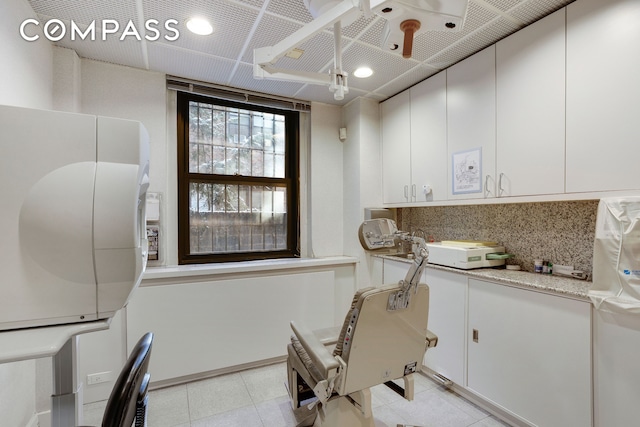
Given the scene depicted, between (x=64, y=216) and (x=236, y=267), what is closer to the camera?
(x=64, y=216)

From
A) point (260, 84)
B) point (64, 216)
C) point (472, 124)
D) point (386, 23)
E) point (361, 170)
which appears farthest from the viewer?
point (361, 170)

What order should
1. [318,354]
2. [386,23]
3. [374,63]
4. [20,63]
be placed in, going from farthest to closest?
[374,63] < [20,63] < [318,354] < [386,23]

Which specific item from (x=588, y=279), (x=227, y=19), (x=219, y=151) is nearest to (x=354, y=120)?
(x=219, y=151)

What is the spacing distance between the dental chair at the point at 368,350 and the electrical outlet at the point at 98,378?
160cm

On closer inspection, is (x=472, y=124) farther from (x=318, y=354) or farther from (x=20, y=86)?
(x=20, y=86)

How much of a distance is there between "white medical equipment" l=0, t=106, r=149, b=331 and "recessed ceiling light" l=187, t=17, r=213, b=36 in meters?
1.33

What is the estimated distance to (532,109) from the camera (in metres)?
1.85

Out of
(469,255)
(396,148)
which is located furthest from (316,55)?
(469,255)

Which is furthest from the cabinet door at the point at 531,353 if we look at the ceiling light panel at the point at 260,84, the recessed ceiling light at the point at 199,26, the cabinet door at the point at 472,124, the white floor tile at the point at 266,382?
the recessed ceiling light at the point at 199,26

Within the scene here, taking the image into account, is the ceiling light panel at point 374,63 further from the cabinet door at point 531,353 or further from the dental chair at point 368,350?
the cabinet door at point 531,353

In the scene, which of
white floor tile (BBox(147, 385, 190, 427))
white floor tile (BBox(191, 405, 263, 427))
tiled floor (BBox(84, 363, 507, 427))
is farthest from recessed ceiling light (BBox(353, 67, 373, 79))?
white floor tile (BBox(147, 385, 190, 427))

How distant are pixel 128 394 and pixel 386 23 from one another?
153 cm

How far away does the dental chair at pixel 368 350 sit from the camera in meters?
1.43

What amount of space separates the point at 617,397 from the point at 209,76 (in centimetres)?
340
